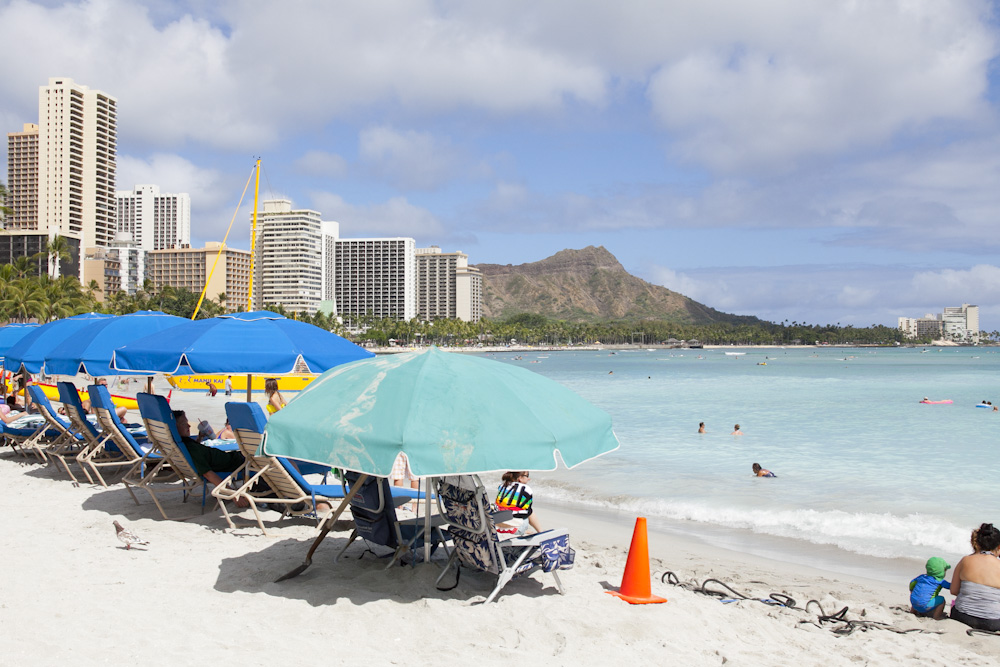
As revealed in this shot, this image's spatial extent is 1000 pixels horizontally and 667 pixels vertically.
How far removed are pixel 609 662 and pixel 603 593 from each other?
4.24 ft

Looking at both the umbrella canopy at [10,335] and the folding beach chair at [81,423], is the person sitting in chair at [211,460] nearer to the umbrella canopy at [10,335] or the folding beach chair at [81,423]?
the folding beach chair at [81,423]

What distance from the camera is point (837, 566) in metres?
7.71

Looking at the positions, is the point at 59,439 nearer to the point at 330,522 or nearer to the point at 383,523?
the point at 330,522

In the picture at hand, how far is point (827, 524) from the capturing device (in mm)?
9672

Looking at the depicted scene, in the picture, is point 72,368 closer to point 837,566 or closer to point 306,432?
point 306,432

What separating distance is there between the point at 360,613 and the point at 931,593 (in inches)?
171

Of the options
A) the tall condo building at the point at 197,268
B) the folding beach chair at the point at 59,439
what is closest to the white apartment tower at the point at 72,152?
the tall condo building at the point at 197,268

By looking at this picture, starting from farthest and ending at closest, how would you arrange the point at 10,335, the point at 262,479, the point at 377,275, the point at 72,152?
the point at 377,275 → the point at 72,152 → the point at 10,335 → the point at 262,479

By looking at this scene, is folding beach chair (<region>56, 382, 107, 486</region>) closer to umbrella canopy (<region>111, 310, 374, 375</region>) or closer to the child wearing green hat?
umbrella canopy (<region>111, 310, 374, 375</region>)

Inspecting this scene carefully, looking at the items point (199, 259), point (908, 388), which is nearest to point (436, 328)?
point (199, 259)

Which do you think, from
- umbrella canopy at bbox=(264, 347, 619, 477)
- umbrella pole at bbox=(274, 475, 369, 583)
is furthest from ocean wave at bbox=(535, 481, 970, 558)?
umbrella pole at bbox=(274, 475, 369, 583)

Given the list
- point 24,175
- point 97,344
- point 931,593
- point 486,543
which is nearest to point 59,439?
point 97,344

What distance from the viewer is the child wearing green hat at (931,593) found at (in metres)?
5.59

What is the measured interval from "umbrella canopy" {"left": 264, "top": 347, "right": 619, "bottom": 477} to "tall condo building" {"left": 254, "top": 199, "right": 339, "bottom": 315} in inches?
6503
